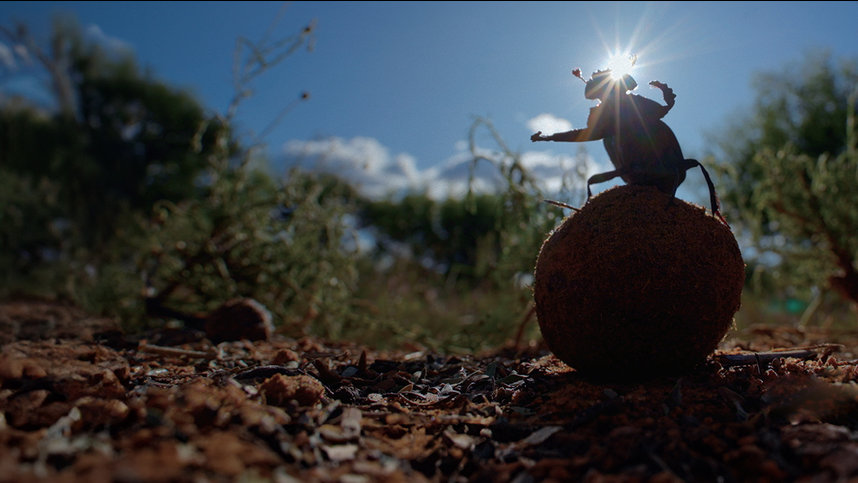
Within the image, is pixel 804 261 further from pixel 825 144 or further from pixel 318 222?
pixel 825 144

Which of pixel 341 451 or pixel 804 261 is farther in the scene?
pixel 804 261

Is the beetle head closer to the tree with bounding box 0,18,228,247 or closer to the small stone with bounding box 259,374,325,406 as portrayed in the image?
the small stone with bounding box 259,374,325,406

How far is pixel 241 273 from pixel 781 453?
5.38 metres

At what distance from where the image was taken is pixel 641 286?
266 centimetres

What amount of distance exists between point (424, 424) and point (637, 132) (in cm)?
186

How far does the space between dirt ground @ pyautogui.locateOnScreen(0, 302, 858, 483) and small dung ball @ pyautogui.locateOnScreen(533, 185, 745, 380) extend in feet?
0.55

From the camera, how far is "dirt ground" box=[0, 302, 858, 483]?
5.18 ft

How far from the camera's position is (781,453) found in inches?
72.3

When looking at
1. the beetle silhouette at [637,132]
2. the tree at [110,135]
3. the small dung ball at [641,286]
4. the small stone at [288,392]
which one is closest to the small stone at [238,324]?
the small stone at [288,392]

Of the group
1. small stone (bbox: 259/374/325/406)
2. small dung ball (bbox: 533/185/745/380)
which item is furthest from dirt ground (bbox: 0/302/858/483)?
small dung ball (bbox: 533/185/745/380)

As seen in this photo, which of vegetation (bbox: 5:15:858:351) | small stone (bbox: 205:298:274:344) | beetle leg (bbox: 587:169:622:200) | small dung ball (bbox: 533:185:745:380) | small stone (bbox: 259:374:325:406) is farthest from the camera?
vegetation (bbox: 5:15:858:351)

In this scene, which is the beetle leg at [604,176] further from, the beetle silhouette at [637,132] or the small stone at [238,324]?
the small stone at [238,324]

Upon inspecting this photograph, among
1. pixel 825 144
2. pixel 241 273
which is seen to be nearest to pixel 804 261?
pixel 241 273

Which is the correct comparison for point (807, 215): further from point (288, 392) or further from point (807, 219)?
point (288, 392)
